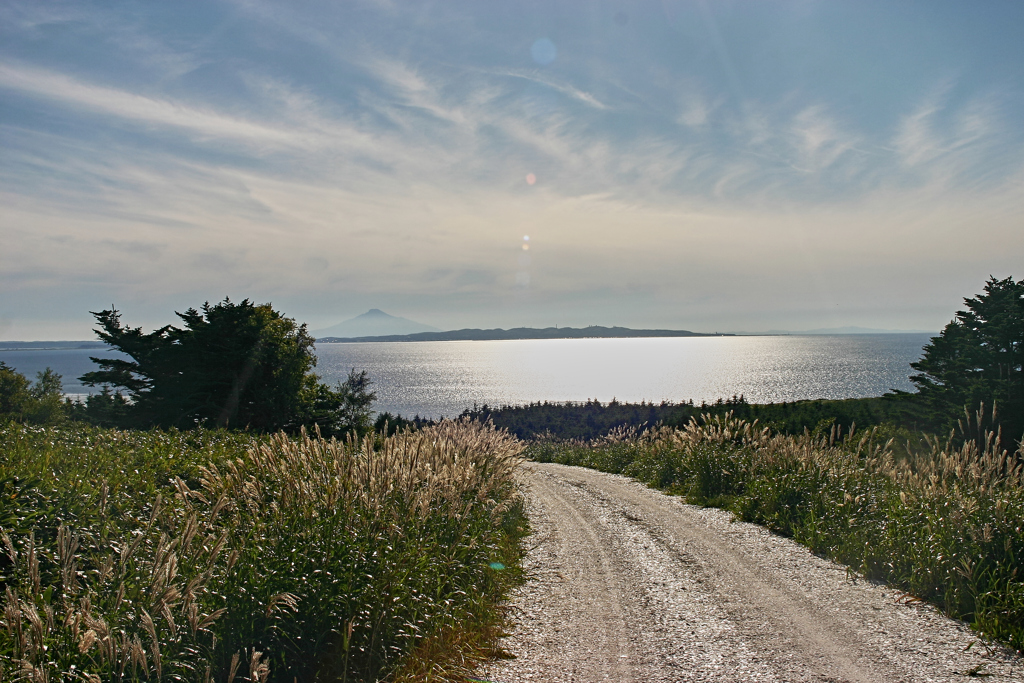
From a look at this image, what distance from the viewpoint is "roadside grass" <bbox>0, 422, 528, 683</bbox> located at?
A: 318 cm

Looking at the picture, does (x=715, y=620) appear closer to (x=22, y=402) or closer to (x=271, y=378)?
(x=271, y=378)

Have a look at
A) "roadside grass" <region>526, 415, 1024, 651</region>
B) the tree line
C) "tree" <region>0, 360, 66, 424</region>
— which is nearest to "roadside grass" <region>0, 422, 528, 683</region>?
"roadside grass" <region>526, 415, 1024, 651</region>

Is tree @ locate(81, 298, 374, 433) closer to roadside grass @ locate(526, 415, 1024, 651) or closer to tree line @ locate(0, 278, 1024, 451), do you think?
tree line @ locate(0, 278, 1024, 451)

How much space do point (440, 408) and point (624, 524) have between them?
262ft

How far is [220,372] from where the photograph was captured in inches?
915

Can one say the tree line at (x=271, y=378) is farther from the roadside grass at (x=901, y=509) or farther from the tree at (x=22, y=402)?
the tree at (x=22, y=402)

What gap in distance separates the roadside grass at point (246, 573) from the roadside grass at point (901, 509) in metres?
4.65

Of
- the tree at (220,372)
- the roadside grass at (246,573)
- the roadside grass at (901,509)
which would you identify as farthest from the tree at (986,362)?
the tree at (220,372)

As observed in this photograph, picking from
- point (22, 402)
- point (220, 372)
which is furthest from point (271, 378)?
point (22, 402)

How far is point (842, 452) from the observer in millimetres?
11398

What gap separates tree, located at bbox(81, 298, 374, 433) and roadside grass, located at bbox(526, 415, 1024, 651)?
16946 millimetres

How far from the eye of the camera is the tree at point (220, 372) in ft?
75.7

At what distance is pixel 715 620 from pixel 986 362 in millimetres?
13818

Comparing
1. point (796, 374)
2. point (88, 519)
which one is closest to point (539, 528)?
point (88, 519)
